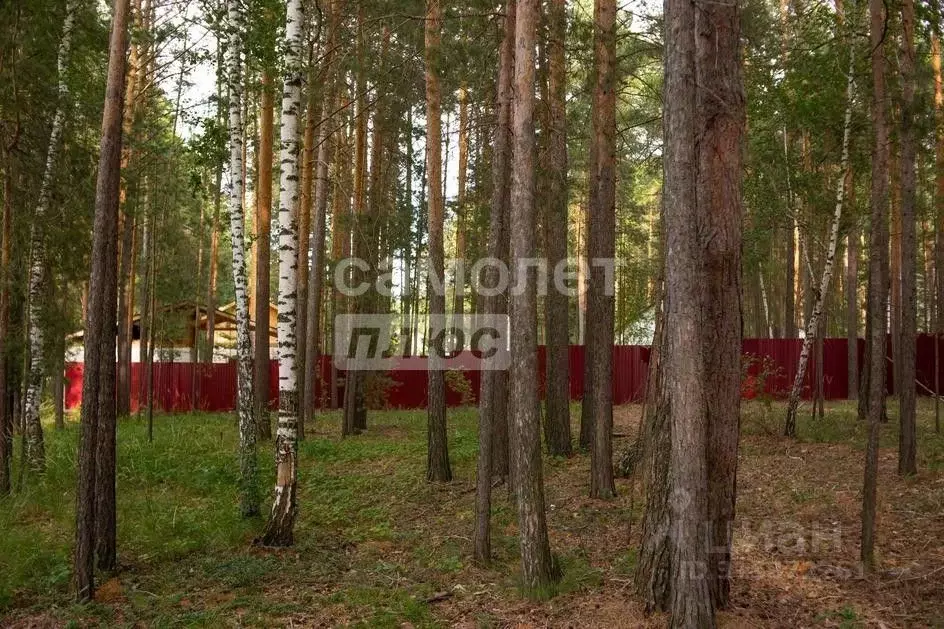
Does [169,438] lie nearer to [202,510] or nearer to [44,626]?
[202,510]

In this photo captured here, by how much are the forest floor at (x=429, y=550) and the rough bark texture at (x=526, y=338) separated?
1.43 ft

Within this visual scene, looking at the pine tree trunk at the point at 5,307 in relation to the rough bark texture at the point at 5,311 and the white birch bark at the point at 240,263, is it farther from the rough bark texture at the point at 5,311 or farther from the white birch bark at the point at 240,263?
the white birch bark at the point at 240,263

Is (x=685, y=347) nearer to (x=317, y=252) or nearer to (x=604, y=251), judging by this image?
(x=604, y=251)

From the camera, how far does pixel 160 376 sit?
22.2 m

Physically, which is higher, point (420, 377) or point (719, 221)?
point (719, 221)

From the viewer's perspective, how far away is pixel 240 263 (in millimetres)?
8227

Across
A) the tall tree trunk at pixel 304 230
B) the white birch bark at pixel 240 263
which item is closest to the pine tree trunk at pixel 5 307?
the white birch bark at pixel 240 263

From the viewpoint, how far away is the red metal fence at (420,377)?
21.4 meters

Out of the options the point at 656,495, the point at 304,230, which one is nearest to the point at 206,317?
A: the point at 304,230

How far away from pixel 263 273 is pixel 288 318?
246 inches

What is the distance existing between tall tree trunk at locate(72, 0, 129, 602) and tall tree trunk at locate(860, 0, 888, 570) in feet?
19.9

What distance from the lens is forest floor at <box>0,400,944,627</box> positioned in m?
5.37

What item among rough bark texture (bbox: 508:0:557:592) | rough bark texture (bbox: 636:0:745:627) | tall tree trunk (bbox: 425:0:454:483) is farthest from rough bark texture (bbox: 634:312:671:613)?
tall tree trunk (bbox: 425:0:454:483)

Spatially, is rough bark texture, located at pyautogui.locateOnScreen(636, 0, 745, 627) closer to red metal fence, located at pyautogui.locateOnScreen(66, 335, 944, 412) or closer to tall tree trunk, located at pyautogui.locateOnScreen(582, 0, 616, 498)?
tall tree trunk, located at pyautogui.locateOnScreen(582, 0, 616, 498)
